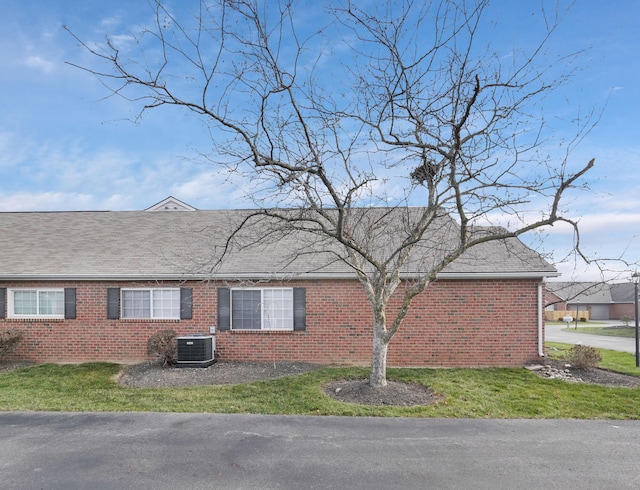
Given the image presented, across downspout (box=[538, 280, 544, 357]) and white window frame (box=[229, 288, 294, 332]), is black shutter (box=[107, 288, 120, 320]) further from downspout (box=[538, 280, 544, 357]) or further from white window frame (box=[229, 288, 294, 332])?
downspout (box=[538, 280, 544, 357])

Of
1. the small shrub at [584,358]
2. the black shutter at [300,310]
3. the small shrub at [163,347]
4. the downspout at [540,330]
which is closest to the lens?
the small shrub at [584,358]

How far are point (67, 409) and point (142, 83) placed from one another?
5.64 metres

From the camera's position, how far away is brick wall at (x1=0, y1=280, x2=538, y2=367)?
1149cm

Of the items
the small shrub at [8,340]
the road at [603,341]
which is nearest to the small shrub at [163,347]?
the small shrub at [8,340]

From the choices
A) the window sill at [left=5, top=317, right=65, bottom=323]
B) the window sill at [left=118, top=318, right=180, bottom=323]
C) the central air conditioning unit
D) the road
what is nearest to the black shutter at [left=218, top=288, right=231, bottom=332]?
the central air conditioning unit

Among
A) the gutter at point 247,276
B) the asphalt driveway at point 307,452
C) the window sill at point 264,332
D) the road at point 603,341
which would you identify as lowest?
the road at point 603,341

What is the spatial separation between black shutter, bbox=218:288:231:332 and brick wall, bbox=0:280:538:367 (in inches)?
7.0

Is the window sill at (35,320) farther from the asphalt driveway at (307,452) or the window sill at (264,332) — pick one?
the asphalt driveway at (307,452)

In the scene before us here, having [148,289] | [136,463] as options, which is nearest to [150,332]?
[148,289]

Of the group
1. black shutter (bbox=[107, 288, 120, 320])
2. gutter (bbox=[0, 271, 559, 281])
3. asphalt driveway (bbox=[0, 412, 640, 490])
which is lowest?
asphalt driveway (bbox=[0, 412, 640, 490])

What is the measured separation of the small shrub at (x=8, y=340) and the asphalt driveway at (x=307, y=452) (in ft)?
16.7

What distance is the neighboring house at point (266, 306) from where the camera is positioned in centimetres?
1150

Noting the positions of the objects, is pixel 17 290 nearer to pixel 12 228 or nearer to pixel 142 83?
pixel 12 228

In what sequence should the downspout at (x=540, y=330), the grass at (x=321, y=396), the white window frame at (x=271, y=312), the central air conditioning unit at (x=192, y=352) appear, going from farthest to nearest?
1. the white window frame at (x=271, y=312)
2. the downspout at (x=540, y=330)
3. the central air conditioning unit at (x=192, y=352)
4. the grass at (x=321, y=396)
